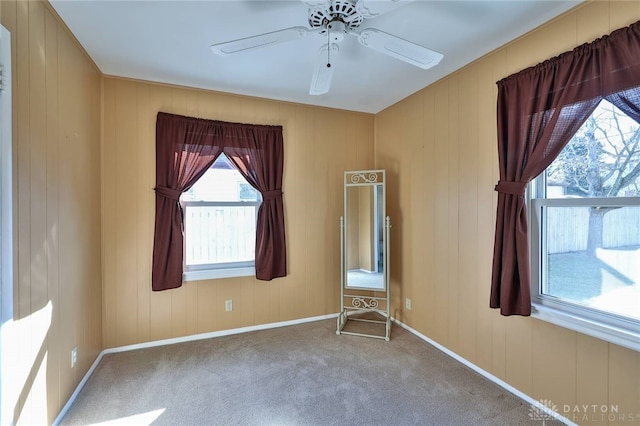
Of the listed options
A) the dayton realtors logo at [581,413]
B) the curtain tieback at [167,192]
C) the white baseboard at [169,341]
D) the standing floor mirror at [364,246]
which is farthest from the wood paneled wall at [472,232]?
the curtain tieback at [167,192]

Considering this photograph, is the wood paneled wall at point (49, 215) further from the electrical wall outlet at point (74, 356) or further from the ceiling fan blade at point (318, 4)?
the ceiling fan blade at point (318, 4)

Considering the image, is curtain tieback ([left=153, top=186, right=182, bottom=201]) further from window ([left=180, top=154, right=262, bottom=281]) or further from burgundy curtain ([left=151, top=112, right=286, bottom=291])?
window ([left=180, top=154, right=262, bottom=281])

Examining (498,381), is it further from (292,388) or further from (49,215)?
(49,215)

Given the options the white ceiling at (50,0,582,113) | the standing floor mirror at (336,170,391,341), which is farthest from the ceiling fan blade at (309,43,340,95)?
the standing floor mirror at (336,170,391,341)

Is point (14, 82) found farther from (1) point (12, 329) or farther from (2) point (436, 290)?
(2) point (436, 290)

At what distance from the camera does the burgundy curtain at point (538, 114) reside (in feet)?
4.78

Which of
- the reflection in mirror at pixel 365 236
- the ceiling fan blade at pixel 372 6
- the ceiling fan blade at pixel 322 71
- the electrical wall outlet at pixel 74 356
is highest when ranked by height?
the ceiling fan blade at pixel 372 6

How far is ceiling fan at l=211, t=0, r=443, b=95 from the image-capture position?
1.39 meters

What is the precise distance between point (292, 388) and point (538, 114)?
2.52 m

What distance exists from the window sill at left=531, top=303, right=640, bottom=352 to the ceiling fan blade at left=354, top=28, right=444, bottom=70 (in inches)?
66.4

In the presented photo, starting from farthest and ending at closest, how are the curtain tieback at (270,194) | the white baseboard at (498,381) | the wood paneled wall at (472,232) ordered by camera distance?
the curtain tieback at (270,194) < the white baseboard at (498,381) < the wood paneled wall at (472,232)

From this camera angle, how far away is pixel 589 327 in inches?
62.9

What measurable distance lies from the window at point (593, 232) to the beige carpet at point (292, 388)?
77 centimetres

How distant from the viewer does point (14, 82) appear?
1.35m
